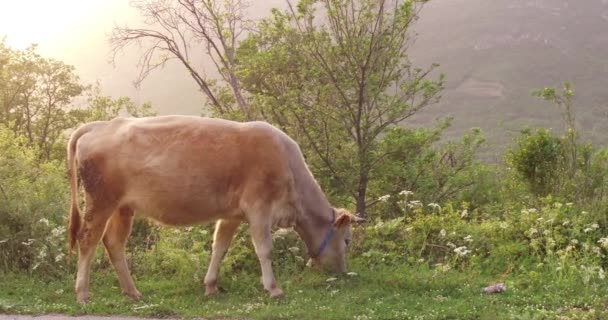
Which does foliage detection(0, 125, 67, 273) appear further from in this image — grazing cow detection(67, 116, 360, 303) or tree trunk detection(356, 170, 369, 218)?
tree trunk detection(356, 170, 369, 218)

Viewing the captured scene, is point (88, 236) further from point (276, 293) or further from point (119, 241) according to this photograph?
point (276, 293)

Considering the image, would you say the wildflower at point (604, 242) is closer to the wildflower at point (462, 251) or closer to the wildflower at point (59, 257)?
the wildflower at point (462, 251)

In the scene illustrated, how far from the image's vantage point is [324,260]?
9656 millimetres

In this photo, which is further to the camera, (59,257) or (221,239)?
(59,257)

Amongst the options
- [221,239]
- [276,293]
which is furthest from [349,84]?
[276,293]

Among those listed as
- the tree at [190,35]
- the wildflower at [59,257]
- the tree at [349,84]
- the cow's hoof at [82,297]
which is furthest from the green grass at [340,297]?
the tree at [190,35]

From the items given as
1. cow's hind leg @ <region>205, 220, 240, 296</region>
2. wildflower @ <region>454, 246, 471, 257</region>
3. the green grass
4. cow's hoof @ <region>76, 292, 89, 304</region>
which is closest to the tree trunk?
the green grass

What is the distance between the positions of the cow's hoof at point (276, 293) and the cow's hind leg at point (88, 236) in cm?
242

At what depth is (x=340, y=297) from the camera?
8461mm

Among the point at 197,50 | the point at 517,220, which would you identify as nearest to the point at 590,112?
the point at 197,50

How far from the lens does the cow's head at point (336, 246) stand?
9.64 metres

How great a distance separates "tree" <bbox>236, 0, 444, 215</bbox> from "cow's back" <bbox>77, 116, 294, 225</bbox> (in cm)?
688

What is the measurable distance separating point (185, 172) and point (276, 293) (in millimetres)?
1981

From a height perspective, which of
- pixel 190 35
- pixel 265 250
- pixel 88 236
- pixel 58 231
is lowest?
pixel 265 250
